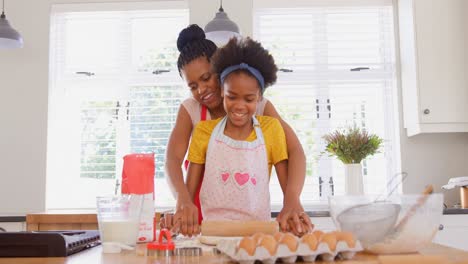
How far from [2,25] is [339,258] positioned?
307cm

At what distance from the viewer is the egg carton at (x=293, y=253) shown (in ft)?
2.19

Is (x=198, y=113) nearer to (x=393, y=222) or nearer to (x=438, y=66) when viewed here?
(x=393, y=222)

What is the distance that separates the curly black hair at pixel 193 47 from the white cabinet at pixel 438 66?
220cm

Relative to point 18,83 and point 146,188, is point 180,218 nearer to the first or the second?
point 146,188

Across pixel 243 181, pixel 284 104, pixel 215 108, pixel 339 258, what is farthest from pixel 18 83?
pixel 339 258

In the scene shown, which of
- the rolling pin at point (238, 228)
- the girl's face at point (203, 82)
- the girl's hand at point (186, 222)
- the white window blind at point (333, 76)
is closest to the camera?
the rolling pin at point (238, 228)

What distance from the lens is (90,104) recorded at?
12.5ft

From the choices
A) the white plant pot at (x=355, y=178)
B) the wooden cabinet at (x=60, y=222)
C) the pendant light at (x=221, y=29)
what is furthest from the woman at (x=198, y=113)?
the white plant pot at (x=355, y=178)

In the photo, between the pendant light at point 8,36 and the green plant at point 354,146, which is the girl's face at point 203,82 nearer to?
the green plant at point 354,146

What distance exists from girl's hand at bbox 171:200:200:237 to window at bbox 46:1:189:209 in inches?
103

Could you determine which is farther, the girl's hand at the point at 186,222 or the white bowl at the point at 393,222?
the girl's hand at the point at 186,222

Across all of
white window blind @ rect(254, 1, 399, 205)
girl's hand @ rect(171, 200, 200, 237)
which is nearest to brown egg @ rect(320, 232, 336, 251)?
girl's hand @ rect(171, 200, 200, 237)

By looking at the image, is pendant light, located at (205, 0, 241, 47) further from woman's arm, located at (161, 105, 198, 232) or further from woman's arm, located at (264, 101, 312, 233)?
woman's arm, located at (264, 101, 312, 233)

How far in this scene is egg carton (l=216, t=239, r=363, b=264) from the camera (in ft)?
2.19
